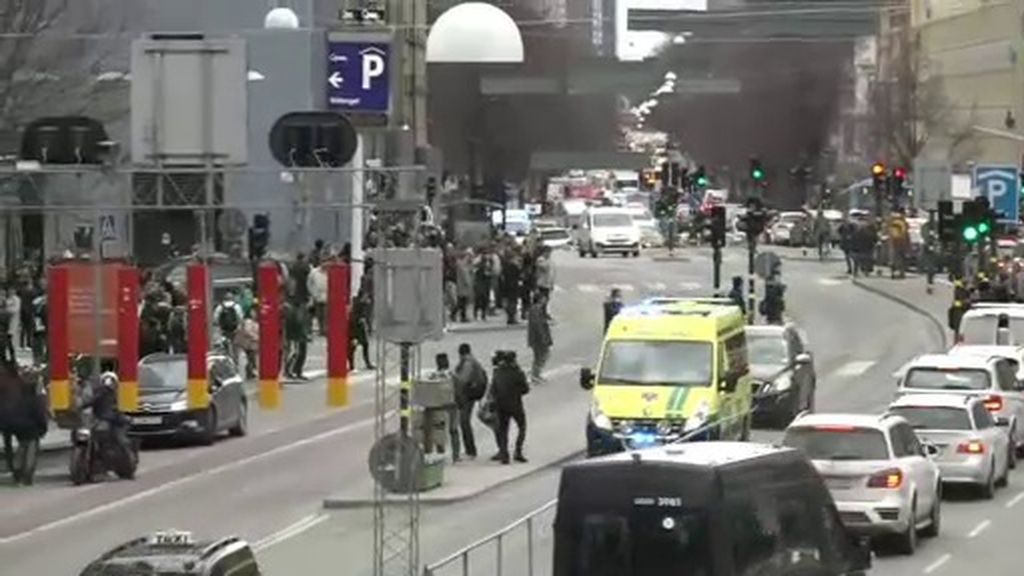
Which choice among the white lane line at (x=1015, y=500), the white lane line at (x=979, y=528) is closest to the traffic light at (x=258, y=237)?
the white lane line at (x=1015, y=500)

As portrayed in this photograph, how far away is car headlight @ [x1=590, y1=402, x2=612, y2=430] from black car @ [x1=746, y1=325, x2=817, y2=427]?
23.1ft

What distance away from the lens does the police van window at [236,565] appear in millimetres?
17594

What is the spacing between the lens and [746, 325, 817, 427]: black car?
129 ft

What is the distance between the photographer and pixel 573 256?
9675cm

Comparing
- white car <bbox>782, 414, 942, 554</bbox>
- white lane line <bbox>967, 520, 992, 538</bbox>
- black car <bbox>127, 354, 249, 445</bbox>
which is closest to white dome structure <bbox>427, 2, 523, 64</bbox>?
black car <bbox>127, 354, 249, 445</bbox>

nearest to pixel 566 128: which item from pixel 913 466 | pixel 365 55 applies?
pixel 365 55

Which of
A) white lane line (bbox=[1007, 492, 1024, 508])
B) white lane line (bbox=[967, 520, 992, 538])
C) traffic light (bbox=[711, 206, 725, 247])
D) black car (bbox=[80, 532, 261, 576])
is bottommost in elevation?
white lane line (bbox=[1007, 492, 1024, 508])

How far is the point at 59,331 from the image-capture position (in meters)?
26.9

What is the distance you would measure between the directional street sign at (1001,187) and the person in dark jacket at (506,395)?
31635mm

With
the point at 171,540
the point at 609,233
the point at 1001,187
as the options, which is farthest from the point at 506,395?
the point at 609,233

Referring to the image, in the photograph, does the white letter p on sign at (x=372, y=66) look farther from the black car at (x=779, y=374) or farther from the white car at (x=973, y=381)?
the white car at (x=973, y=381)

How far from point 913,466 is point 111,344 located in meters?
11.2

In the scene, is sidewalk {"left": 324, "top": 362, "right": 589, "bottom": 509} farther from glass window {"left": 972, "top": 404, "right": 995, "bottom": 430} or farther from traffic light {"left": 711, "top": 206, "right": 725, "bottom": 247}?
traffic light {"left": 711, "top": 206, "right": 725, "bottom": 247}

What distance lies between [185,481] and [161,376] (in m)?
3.93
